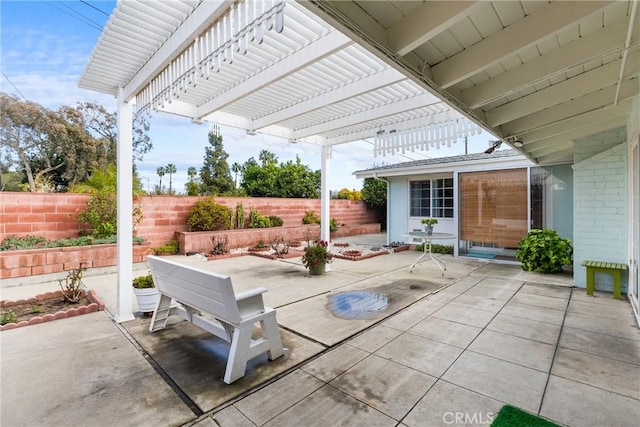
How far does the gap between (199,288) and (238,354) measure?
0.74 meters

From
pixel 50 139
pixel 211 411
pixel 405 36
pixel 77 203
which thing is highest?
pixel 50 139

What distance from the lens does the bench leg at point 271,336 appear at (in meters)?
2.91

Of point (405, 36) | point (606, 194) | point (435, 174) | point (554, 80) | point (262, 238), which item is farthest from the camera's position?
point (262, 238)

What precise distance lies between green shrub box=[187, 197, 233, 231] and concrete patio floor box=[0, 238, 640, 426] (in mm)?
4982

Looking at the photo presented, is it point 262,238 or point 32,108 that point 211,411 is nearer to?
point 262,238

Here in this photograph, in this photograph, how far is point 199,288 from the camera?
2859mm

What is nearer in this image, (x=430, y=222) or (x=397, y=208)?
(x=430, y=222)

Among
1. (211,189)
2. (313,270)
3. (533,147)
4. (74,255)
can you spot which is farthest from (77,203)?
(211,189)

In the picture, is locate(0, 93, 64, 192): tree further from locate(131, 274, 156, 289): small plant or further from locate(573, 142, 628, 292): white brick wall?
locate(573, 142, 628, 292): white brick wall

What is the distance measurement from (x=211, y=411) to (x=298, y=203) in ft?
38.6

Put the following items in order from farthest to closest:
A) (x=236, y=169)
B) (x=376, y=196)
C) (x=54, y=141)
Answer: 1. (x=236, y=169)
2. (x=376, y=196)
3. (x=54, y=141)

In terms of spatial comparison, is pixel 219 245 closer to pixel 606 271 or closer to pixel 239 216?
pixel 239 216

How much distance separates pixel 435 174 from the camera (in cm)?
1042

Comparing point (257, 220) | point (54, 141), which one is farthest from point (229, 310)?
point (54, 141)
